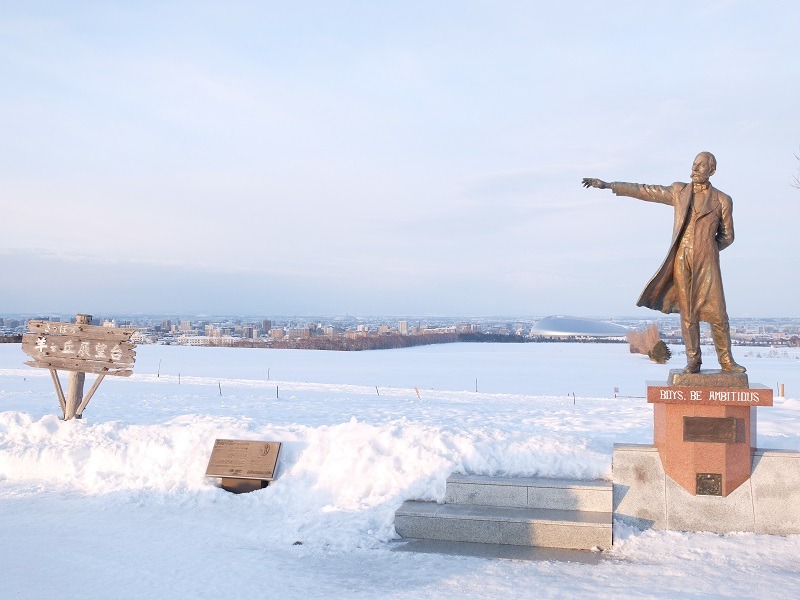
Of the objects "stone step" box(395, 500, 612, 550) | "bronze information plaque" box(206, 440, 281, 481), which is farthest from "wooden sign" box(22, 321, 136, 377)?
"stone step" box(395, 500, 612, 550)

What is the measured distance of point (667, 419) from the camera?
24.9 ft

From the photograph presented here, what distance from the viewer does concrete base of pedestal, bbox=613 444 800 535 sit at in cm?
729

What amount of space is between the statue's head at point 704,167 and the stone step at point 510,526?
3.68 m

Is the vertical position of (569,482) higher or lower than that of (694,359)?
lower

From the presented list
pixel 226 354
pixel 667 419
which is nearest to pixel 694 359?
pixel 667 419

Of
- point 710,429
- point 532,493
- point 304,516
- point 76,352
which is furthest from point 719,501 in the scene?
point 76,352

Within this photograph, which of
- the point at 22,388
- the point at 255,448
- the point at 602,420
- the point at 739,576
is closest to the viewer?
the point at 739,576

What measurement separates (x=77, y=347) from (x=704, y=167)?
29.5ft

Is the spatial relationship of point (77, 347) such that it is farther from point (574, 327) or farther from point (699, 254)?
point (574, 327)

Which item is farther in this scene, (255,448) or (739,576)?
(255,448)

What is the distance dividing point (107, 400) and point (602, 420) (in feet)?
34.3

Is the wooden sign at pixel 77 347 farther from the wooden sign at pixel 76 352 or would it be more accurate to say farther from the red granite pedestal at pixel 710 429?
the red granite pedestal at pixel 710 429

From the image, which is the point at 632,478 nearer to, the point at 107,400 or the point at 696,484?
the point at 696,484

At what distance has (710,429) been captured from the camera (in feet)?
24.3
